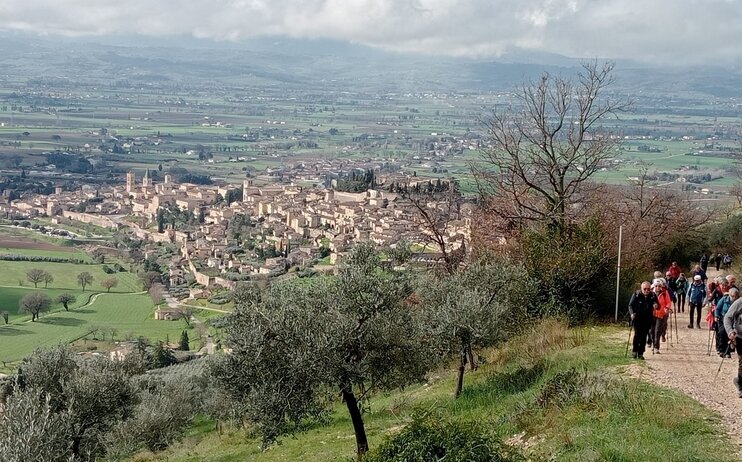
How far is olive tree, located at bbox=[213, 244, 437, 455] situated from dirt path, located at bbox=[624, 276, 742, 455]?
12.2ft

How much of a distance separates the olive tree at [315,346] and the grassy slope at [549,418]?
1.01m

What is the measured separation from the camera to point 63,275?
55562 millimetres

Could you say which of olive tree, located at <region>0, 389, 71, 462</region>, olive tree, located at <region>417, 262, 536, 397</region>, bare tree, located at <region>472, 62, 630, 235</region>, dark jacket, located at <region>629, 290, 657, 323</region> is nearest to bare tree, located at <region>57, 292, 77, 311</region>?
bare tree, located at <region>472, 62, 630, 235</region>

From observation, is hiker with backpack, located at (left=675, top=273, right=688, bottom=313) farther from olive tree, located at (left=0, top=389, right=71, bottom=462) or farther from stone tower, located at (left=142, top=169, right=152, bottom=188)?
stone tower, located at (left=142, top=169, right=152, bottom=188)

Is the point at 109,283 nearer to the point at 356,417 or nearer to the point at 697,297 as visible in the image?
the point at 356,417

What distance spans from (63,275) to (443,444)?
5464 cm

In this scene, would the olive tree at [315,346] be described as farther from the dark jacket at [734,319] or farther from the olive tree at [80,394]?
the dark jacket at [734,319]

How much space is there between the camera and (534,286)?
51.2 feet

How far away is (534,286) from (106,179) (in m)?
94.7

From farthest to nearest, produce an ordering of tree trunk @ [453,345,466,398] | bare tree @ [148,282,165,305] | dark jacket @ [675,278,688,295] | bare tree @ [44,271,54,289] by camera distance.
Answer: bare tree @ [44,271,54,289] → bare tree @ [148,282,165,305] → dark jacket @ [675,278,688,295] → tree trunk @ [453,345,466,398]

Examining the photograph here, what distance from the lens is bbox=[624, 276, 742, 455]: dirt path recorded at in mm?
9023

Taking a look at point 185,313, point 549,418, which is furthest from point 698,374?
point 185,313

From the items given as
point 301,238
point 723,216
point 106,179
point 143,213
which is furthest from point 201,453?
point 106,179

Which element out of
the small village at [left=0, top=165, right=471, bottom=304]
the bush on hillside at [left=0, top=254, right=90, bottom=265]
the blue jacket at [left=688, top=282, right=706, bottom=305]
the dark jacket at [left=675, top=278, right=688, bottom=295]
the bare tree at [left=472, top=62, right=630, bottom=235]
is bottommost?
the bush on hillside at [left=0, top=254, right=90, bottom=265]
